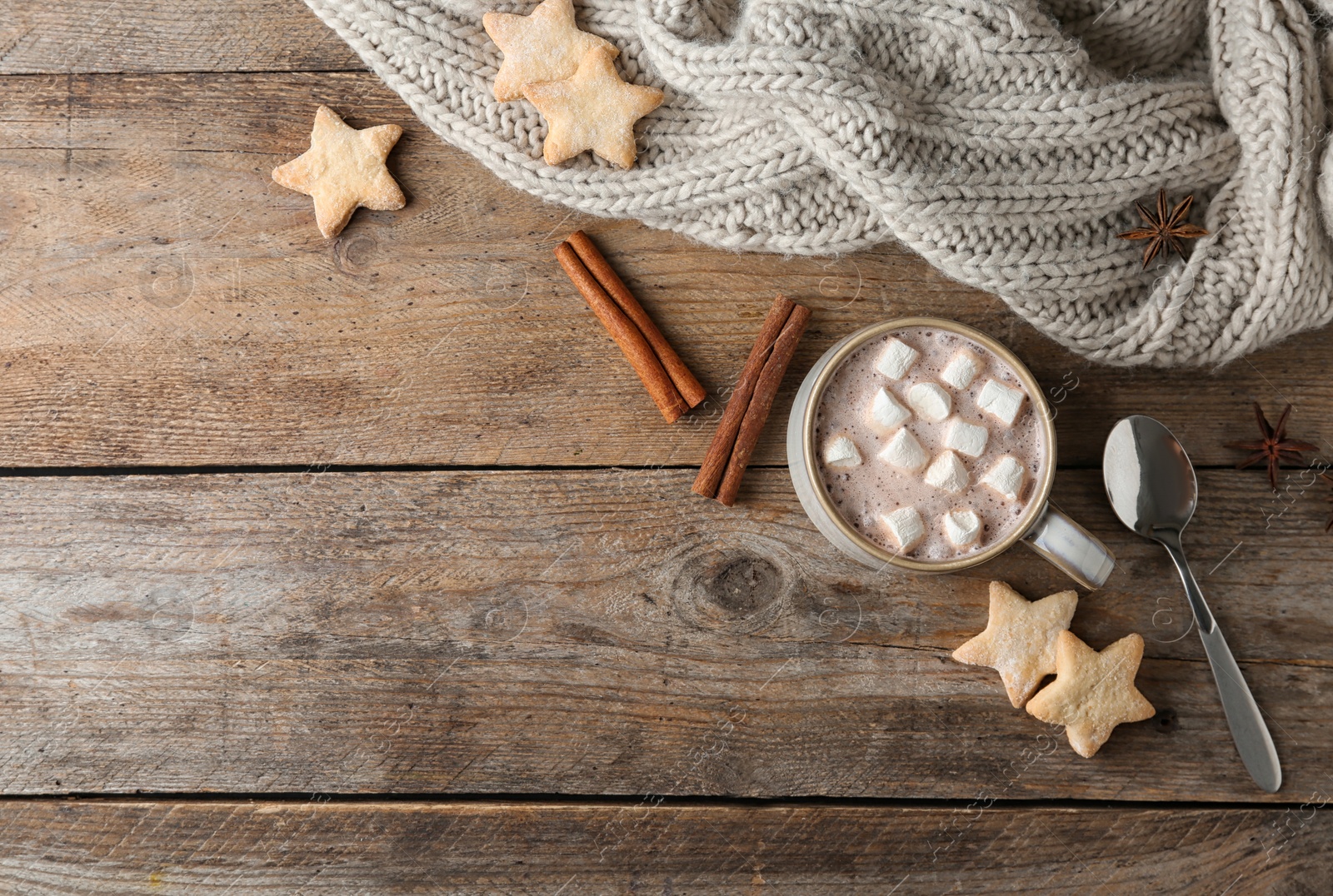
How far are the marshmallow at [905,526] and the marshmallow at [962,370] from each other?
124 millimetres

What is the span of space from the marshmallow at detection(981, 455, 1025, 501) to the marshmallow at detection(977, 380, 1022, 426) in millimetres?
36

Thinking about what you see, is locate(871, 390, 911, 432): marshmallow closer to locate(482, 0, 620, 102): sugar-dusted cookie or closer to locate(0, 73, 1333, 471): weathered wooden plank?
locate(0, 73, 1333, 471): weathered wooden plank

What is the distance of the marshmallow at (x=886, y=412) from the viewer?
696 mm

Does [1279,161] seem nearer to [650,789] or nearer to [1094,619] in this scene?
[1094,619]

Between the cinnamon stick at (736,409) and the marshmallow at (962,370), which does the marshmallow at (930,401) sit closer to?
A: the marshmallow at (962,370)

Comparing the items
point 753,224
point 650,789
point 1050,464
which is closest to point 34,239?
point 753,224

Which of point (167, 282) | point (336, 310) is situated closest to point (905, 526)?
point (336, 310)

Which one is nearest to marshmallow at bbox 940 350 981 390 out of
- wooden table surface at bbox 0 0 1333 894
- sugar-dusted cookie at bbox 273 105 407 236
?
wooden table surface at bbox 0 0 1333 894

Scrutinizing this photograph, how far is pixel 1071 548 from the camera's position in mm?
704

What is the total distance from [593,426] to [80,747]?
59 cm

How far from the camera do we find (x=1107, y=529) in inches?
31.1

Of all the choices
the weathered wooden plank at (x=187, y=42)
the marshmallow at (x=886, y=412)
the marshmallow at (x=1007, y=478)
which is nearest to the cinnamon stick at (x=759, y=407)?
the marshmallow at (x=886, y=412)

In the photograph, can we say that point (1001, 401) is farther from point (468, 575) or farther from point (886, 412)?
point (468, 575)

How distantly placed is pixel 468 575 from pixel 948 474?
0.47m
